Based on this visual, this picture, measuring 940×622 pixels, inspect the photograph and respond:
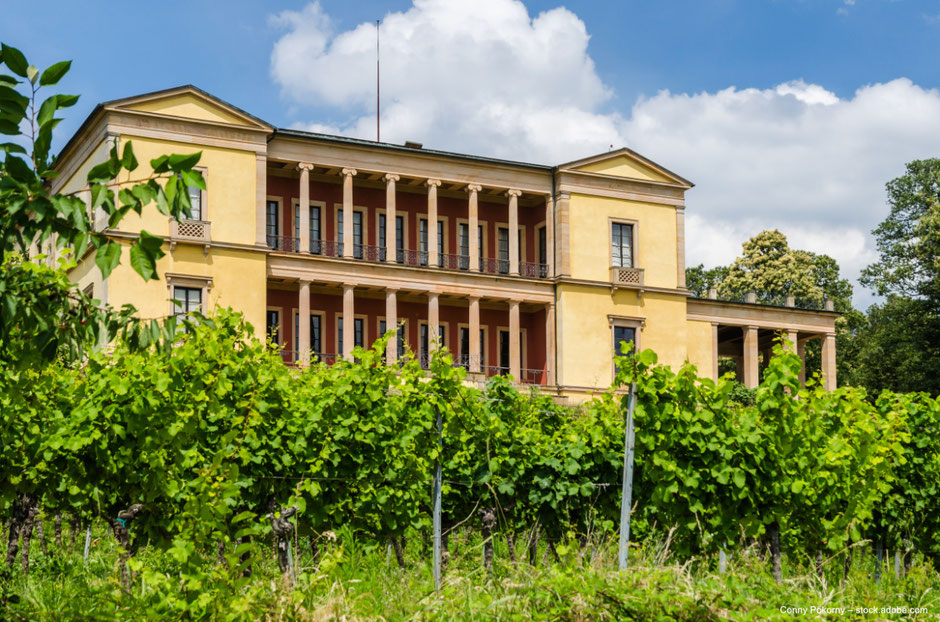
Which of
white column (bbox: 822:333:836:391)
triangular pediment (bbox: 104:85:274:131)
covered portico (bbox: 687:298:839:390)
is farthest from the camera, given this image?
white column (bbox: 822:333:836:391)

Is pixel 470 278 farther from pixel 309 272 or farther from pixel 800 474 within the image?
pixel 800 474

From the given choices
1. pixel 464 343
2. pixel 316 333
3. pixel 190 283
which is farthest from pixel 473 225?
pixel 190 283

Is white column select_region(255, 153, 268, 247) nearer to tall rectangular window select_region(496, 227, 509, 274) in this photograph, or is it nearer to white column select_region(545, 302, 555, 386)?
tall rectangular window select_region(496, 227, 509, 274)

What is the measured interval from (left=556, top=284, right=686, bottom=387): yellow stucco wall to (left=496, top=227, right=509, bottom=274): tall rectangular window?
300 centimetres

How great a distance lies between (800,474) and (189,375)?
23.1 ft

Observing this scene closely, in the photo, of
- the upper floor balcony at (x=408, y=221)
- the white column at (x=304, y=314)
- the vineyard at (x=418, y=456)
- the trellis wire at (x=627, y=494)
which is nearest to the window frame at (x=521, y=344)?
the upper floor balcony at (x=408, y=221)

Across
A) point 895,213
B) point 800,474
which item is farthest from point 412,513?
point 895,213

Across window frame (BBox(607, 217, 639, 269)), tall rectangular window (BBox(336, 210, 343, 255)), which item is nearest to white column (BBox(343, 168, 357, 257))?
tall rectangular window (BBox(336, 210, 343, 255))

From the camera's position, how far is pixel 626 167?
46562mm

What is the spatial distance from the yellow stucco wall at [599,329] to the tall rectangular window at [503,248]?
3000 mm

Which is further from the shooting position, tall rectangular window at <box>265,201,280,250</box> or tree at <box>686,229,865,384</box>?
tree at <box>686,229,865,384</box>

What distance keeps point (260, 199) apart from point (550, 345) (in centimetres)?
1240

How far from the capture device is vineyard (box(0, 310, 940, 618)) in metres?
12.8

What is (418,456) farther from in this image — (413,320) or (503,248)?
(503,248)
